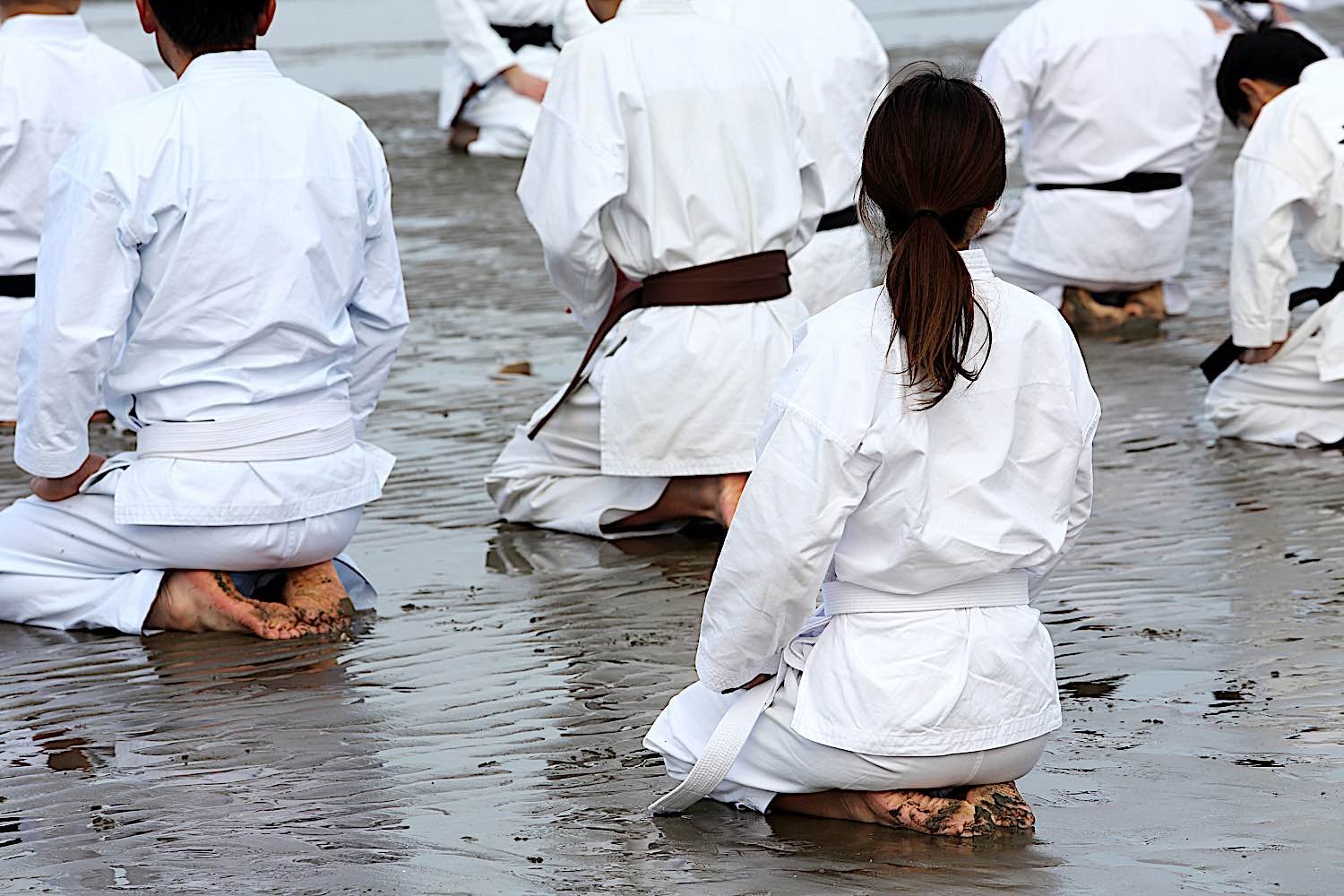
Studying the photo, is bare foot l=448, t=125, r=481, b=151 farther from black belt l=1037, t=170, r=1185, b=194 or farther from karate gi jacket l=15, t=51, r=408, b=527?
karate gi jacket l=15, t=51, r=408, b=527

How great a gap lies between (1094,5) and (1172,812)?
187 inches

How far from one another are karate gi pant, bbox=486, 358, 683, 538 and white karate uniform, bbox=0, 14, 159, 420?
1.58 metres

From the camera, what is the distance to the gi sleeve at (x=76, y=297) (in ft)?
12.5

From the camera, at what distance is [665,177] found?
4.71 m

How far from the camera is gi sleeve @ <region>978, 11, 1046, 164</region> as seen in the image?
7.12 m

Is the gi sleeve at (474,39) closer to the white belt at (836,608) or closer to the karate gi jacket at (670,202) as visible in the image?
the karate gi jacket at (670,202)

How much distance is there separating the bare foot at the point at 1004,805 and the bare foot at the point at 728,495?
1.86 m

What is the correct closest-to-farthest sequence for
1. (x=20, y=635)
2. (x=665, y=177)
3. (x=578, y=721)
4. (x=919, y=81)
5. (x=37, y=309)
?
(x=919, y=81), (x=578, y=721), (x=37, y=309), (x=20, y=635), (x=665, y=177)

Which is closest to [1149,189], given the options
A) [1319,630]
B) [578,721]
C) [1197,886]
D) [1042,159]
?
[1042,159]

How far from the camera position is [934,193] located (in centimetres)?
283

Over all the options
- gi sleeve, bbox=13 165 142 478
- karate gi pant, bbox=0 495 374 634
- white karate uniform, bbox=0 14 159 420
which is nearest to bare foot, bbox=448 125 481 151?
white karate uniform, bbox=0 14 159 420

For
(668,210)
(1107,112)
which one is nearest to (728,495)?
(668,210)

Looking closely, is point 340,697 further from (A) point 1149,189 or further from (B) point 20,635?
(A) point 1149,189

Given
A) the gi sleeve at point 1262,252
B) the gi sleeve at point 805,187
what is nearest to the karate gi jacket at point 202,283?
the gi sleeve at point 805,187
